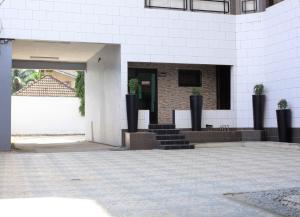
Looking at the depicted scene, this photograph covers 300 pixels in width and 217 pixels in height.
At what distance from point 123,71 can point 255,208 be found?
10007 millimetres

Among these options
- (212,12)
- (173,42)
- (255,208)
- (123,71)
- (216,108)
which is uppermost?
(212,12)

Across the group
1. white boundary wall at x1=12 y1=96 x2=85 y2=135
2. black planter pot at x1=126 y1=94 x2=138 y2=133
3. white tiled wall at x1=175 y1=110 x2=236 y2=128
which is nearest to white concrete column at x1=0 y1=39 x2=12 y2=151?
black planter pot at x1=126 y1=94 x2=138 y2=133

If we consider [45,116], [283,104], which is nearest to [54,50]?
[283,104]

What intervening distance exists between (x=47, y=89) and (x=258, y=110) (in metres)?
18.6

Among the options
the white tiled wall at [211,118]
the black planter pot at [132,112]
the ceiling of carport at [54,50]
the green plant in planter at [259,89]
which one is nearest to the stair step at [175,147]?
the black planter pot at [132,112]

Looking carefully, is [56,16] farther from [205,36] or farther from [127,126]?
[205,36]

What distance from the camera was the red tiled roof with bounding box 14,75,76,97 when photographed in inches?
1171

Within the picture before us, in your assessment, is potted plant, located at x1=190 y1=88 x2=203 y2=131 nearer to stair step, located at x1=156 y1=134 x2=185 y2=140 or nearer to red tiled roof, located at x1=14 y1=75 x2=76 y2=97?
stair step, located at x1=156 y1=134 x2=185 y2=140

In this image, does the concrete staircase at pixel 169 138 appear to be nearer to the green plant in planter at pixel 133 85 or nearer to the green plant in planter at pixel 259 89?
the green plant in planter at pixel 133 85

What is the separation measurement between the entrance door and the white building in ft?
0.27

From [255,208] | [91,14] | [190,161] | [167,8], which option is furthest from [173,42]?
[255,208]

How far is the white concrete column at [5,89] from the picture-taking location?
13320 millimetres

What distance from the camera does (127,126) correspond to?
1450 cm

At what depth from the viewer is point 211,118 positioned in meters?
15.8
